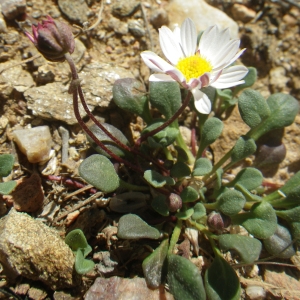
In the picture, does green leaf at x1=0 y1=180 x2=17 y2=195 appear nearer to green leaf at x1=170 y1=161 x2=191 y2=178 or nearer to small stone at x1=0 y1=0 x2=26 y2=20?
green leaf at x1=170 y1=161 x2=191 y2=178

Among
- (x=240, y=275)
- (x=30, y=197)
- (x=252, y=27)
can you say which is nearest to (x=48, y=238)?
(x=30, y=197)

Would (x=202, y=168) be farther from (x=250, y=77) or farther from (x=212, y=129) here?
(x=250, y=77)

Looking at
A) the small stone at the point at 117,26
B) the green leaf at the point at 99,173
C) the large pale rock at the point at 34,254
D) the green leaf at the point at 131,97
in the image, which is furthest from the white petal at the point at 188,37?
the large pale rock at the point at 34,254

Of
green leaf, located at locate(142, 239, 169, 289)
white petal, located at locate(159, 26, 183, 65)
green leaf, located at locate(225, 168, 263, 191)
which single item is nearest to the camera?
green leaf, located at locate(142, 239, 169, 289)

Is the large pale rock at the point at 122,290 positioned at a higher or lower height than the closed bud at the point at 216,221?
lower

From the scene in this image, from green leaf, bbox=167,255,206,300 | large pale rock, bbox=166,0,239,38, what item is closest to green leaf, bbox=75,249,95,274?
green leaf, bbox=167,255,206,300

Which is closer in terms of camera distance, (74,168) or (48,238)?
(48,238)

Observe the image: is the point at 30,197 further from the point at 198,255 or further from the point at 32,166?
the point at 198,255

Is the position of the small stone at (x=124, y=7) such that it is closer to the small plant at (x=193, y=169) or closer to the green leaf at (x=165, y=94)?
the small plant at (x=193, y=169)
